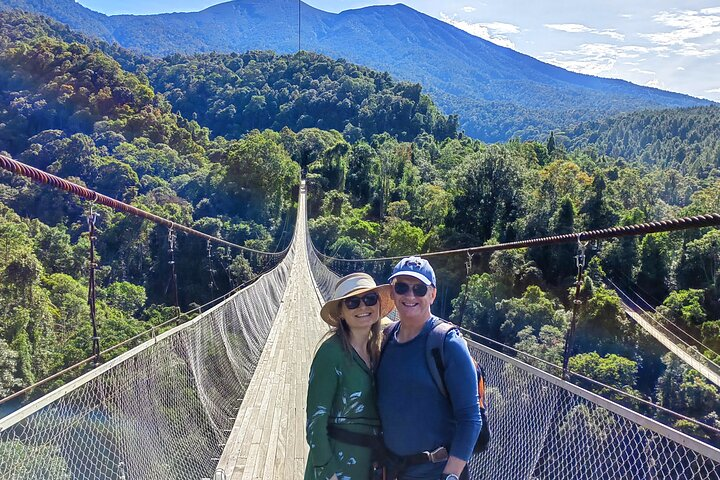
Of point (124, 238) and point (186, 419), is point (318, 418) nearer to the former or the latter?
point (186, 419)

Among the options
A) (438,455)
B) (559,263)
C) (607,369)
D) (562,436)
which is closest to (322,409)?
(438,455)

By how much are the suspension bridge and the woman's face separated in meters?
0.65

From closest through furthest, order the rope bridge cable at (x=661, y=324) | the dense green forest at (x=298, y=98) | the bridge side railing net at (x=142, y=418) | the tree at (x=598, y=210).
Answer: the bridge side railing net at (x=142, y=418)
the rope bridge cable at (x=661, y=324)
the tree at (x=598, y=210)
the dense green forest at (x=298, y=98)

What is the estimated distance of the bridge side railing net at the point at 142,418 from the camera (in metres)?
1.48

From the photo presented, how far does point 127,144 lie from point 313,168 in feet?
45.5

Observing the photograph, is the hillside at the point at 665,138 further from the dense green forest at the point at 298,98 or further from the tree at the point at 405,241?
the tree at the point at 405,241

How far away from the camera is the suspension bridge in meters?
1.38

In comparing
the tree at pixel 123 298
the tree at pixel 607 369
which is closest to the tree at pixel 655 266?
the tree at pixel 607 369

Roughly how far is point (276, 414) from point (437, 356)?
7.60 ft

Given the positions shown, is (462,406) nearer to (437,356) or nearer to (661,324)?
(437,356)

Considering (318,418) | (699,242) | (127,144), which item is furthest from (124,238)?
(318,418)

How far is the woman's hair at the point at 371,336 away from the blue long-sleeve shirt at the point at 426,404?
0.06m

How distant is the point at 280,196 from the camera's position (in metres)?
30.7

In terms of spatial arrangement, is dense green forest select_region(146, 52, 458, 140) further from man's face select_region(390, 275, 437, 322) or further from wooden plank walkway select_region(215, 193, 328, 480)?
man's face select_region(390, 275, 437, 322)
